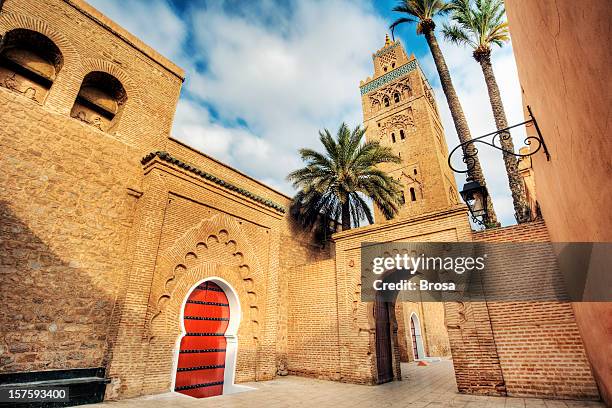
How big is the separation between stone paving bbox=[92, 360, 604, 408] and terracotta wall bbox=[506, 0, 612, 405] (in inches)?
110

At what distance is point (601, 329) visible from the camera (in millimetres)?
Result: 3508

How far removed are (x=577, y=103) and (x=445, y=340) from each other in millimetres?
23284

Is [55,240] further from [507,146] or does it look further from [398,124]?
[398,124]

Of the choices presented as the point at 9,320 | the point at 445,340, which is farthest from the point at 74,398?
the point at 445,340

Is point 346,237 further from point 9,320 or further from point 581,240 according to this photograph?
point 9,320

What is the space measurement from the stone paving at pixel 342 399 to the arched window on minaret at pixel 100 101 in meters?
7.02

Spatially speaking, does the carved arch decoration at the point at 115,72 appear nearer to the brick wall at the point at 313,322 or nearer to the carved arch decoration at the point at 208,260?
the carved arch decoration at the point at 208,260

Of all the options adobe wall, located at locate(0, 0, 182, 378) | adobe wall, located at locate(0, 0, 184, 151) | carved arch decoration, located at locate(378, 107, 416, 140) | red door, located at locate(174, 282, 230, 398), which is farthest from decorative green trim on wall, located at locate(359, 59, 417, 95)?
red door, located at locate(174, 282, 230, 398)

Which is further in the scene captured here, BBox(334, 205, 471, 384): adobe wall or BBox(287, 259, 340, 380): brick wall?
BBox(287, 259, 340, 380): brick wall

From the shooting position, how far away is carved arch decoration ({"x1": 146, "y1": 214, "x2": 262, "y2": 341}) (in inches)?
281

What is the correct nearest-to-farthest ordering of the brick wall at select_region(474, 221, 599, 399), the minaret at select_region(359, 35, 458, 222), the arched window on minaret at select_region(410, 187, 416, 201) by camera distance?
1. the brick wall at select_region(474, 221, 599, 399)
2. the minaret at select_region(359, 35, 458, 222)
3. the arched window on minaret at select_region(410, 187, 416, 201)

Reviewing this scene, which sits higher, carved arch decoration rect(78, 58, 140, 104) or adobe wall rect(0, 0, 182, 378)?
carved arch decoration rect(78, 58, 140, 104)

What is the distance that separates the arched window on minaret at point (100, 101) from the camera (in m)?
8.35

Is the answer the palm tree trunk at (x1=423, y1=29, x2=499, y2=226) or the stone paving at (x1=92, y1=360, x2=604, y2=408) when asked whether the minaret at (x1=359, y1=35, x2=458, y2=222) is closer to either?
the palm tree trunk at (x1=423, y1=29, x2=499, y2=226)
